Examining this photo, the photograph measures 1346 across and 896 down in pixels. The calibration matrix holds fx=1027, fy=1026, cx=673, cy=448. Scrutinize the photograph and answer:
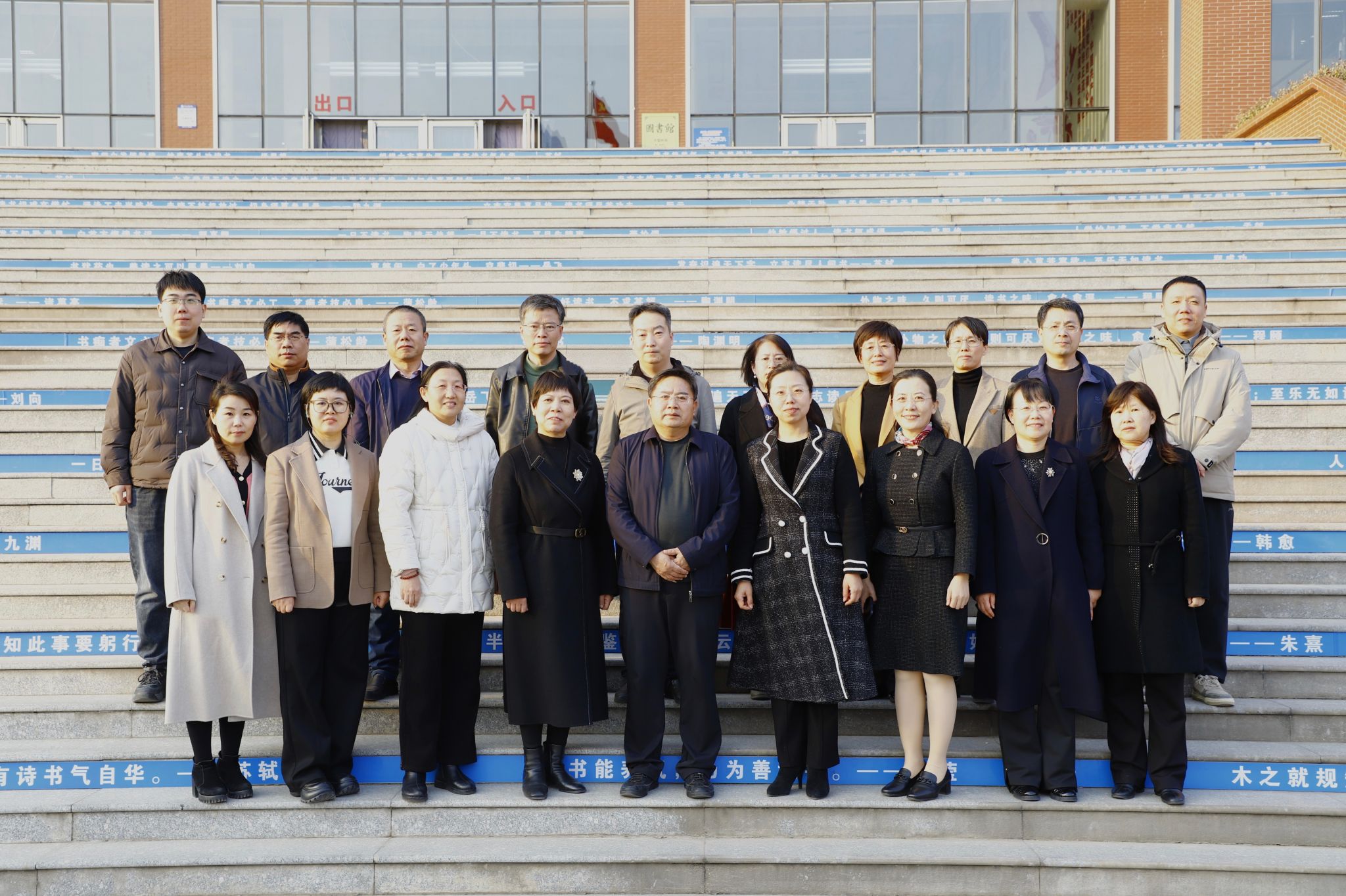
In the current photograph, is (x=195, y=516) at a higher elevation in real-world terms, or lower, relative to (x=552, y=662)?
higher

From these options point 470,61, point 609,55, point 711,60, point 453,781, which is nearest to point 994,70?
point 711,60

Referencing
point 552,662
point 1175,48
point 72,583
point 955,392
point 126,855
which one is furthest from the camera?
point 1175,48

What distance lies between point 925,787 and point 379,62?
22.1 metres

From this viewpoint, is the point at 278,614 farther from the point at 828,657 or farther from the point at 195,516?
the point at 828,657

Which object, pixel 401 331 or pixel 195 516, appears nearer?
pixel 195 516

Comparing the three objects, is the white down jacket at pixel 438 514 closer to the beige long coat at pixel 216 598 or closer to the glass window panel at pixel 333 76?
the beige long coat at pixel 216 598

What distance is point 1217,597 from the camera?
4578 mm

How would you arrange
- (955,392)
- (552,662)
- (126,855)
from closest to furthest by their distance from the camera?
(126,855), (552,662), (955,392)

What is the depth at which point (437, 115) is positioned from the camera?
891 inches

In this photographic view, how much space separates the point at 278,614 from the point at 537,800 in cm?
137

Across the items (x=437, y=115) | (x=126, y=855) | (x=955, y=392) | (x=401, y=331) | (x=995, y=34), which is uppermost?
(x=995, y=34)

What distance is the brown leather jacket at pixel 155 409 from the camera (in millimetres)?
4875

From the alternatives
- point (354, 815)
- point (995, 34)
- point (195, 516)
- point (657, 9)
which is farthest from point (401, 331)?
point (995, 34)

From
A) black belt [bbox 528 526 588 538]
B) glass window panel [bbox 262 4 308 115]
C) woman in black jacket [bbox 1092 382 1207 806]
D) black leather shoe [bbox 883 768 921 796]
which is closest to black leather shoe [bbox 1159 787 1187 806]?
woman in black jacket [bbox 1092 382 1207 806]
